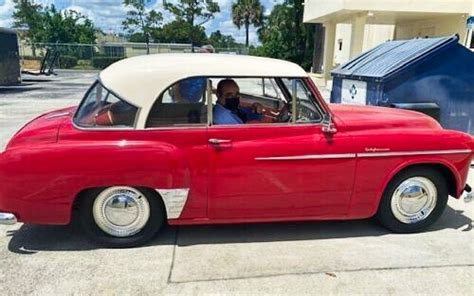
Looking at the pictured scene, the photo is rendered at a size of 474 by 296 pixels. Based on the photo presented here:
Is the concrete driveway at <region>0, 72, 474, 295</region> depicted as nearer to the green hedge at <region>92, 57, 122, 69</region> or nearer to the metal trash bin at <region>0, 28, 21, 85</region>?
the metal trash bin at <region>0, 28, 21, 85</region>

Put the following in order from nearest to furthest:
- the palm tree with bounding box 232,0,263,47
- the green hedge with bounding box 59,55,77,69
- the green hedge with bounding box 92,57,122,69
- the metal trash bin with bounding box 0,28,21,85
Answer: the metal trash bin with bounding box 0,28,21,85
the green hedge with bounding box 59,55,77,69
the green hedge with bounding box 92,57,122,69
the palm tree with bounding box 232,0,263,47

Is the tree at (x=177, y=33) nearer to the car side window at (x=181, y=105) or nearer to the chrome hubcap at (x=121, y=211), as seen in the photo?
the car side window at (x=181, y=105)

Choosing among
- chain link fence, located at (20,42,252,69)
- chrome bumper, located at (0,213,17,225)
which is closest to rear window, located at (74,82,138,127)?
chrome bumper, located at (0,213,17,225)

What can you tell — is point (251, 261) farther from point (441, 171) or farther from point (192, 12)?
point (192, 12)

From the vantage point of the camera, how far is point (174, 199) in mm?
3467

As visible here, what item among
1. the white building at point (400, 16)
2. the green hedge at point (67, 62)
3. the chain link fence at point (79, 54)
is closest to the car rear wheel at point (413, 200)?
the white building at point (400, 16)

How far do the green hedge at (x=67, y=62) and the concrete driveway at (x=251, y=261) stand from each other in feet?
101

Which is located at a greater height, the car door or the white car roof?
the white car roof

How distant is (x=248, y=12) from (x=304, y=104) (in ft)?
173

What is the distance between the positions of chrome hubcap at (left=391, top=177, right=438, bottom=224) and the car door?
0.54 meters

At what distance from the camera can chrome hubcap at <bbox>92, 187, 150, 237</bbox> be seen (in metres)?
3.46

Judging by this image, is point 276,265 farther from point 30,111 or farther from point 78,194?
point 30,111

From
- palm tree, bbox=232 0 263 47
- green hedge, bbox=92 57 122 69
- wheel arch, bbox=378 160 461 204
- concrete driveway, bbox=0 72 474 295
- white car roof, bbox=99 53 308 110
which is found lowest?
concrete driveway, bbox=0 72 474 295

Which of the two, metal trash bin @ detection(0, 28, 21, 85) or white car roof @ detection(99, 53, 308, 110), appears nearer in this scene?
white car roof @ detection(99, 53, 308, 110)
